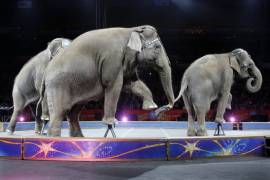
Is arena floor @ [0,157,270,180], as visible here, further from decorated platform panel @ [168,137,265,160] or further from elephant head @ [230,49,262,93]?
elephant head @ [230,49,262,93]

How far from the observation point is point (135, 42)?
4012 mm

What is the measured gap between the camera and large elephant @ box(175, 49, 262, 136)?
17.0ft

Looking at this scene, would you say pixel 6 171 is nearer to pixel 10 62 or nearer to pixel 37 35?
pixel 37 35

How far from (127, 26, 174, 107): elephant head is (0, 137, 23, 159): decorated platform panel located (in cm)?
148

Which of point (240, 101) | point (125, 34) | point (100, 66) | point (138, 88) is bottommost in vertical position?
point (240, 101)

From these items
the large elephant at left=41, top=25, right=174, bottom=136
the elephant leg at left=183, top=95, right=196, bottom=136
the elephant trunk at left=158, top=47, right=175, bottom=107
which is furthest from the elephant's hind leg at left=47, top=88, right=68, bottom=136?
the elephant leg at left=183, top=95, right=196, bottom=136

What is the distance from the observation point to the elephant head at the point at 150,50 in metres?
4.03

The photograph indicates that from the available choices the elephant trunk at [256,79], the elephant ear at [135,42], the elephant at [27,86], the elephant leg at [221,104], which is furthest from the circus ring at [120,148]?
the elephant trunk at [256,79]

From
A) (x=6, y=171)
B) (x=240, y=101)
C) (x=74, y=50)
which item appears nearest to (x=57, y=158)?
(x=6, y=171)

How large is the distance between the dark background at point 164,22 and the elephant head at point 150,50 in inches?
330

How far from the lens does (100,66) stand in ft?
13.0

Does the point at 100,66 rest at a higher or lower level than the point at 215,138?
higher

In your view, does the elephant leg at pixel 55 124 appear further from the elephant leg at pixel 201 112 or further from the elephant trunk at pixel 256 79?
the elephant trunk at pixel 256 79

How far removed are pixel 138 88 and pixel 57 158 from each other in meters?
1.24
